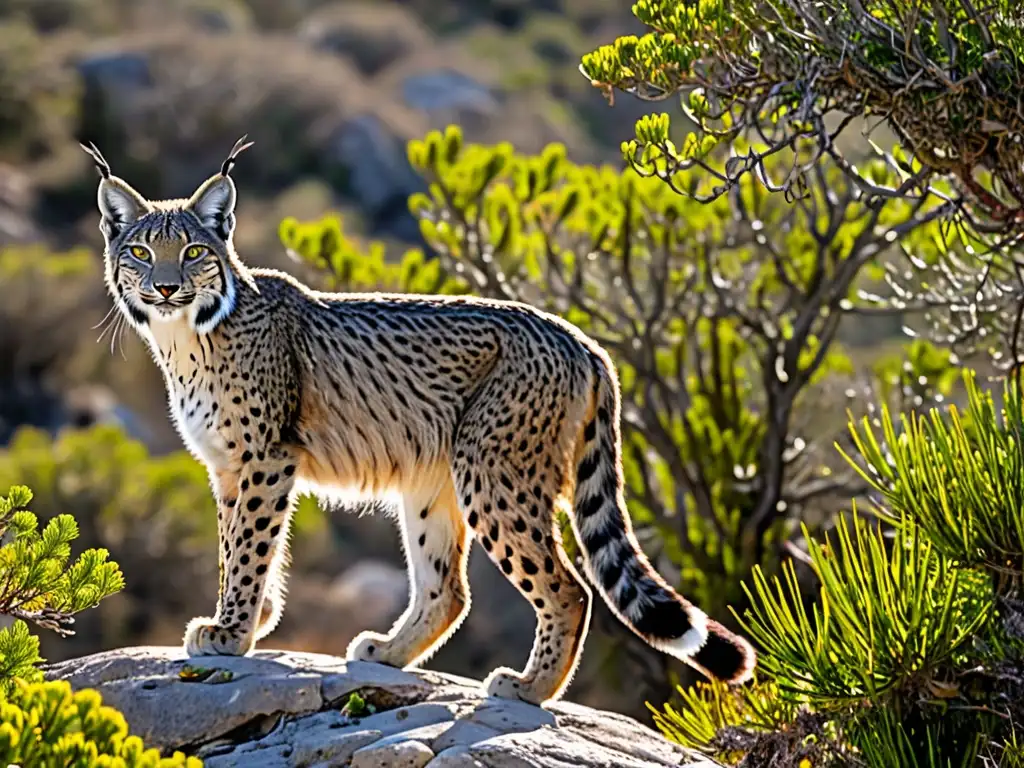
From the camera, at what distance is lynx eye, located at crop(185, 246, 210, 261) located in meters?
7.48

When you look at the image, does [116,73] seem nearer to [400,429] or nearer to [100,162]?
[100,162]

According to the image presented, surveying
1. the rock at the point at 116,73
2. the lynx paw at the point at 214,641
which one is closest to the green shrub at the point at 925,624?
the lynx paw at the point at 214,641

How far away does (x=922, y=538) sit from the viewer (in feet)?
23.4

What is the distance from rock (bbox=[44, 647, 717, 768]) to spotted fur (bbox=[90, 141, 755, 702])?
0.27 meters

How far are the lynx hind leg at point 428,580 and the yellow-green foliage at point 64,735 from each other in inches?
114

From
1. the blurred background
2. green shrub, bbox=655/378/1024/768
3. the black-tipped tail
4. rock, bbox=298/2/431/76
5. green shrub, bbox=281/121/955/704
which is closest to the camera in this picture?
green shrub, bbox=655/378/1024/768

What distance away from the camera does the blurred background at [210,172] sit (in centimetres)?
2042

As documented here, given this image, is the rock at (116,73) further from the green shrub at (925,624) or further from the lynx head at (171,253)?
the green shrub at (925,624)

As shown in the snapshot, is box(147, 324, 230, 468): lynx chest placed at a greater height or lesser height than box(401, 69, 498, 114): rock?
lesser

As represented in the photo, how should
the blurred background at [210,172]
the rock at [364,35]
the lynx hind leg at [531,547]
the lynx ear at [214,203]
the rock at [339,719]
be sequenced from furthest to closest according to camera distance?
1. the rock at [364,35]
2. the blurred background at [210,172]
3. the lynx ear at [214,203]
4. the lynx hind leg at [531,547]
5. the rock at [339,719]

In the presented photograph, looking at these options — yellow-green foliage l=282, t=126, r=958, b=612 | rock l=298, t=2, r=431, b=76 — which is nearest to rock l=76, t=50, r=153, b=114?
rock l=298, t=2, r=431, b=76

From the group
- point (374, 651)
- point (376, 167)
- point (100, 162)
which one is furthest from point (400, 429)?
point (376, 167)

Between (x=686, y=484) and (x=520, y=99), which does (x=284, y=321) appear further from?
(x=520, y=99)

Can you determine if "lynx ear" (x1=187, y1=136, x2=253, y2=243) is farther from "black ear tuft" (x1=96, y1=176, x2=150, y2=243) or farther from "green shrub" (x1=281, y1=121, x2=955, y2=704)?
"green shrub" (x1=281, y1=121, x2=955, y2=704)
